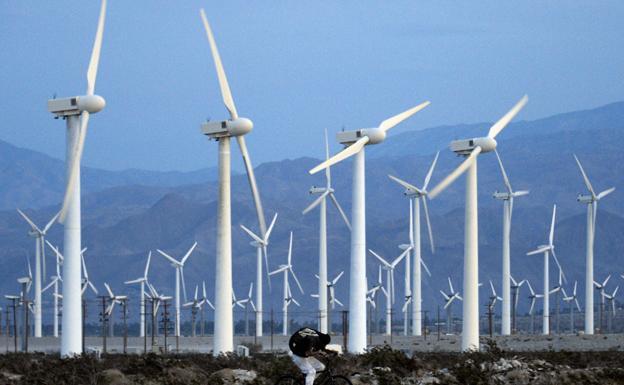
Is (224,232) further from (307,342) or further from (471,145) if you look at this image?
(307,342)

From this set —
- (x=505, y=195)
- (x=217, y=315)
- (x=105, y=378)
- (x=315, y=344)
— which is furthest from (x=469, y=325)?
(x=505, y=195)

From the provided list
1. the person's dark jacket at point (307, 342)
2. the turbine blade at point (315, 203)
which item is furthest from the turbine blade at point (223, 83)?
the person's dark jacket at point (307, 342)

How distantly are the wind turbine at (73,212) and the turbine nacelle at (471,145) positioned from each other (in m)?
17.2

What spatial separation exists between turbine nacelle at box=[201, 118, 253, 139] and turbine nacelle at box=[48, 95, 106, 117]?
531 centimetres

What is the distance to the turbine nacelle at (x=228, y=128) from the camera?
62875 mm

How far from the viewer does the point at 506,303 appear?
109 meters

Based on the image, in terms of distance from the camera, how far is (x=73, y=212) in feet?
194

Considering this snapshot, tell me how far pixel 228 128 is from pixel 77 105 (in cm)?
679

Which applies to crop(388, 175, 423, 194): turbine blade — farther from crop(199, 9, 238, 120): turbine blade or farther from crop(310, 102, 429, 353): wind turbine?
crop(199, 9, 238, 120): turbine blade

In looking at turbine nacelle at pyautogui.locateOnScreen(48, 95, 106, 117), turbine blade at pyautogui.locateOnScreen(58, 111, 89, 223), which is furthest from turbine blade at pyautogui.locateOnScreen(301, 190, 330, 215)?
turbine blade at pyautogui.locateOnScreen(58, 111, 89, 223)

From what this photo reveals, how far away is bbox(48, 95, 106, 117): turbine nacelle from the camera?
199 feet

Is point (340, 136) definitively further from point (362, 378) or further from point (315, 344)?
point (315, 344)

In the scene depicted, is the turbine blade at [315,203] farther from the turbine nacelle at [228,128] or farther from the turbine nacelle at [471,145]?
the turbine nacelle at [228,128]

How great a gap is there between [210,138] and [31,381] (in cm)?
2730
